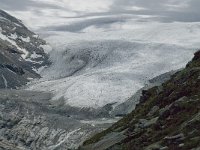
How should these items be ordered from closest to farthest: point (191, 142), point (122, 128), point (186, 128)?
point (191, 142) → point (186, 128) → point (122, 128)

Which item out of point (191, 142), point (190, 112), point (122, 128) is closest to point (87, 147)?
point (122, 128)

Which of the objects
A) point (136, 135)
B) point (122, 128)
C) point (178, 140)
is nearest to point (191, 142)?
point (178, 140)

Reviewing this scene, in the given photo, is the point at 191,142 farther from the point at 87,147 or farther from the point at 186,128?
the point at 87,147

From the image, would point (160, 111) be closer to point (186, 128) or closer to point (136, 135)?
point (136, 135)

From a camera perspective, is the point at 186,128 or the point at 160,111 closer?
the point at 186,128

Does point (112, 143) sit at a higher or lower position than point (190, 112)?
lower

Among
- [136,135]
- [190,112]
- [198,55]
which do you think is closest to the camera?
[190,112]
